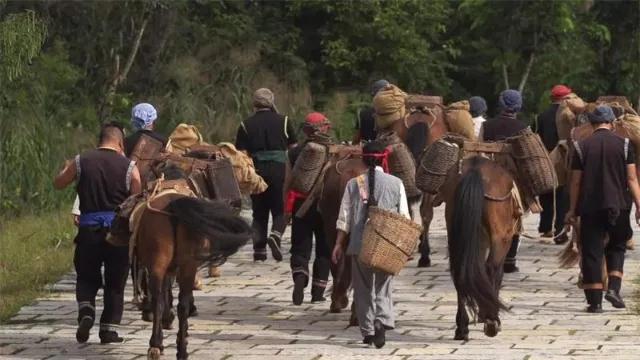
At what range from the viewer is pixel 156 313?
45.5 ft

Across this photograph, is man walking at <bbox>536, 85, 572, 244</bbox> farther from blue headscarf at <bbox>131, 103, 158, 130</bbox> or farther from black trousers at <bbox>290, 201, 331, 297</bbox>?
blue headscarf at <bbox>131, 103, 158, 130</bbox>

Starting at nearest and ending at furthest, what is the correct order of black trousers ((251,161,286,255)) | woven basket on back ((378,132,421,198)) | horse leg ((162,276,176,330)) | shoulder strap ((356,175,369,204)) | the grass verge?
horse leg ((162,276,176,330)), shoulder strap ((356,175,369,204)), woven basket on back ((378,132,421,198)), the grass verge, black trousers ((251,161,286,255))

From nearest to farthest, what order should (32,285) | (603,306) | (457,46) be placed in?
(603,306) → (32,285) → (457,46)

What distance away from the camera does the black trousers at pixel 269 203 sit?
19.9m

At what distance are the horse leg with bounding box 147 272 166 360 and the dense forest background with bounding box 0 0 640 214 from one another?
46.2 ft

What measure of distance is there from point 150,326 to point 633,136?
525 cm

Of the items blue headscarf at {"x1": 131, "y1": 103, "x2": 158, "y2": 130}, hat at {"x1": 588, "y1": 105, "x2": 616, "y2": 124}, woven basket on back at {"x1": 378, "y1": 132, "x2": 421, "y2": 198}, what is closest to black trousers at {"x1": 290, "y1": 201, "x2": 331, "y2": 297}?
woven basket on back at {"x1": 378, "y1": 132, "x2": 421, "y2": 198}

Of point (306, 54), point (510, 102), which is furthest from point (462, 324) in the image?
point (306, 54)

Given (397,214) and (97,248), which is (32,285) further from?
(397,214)

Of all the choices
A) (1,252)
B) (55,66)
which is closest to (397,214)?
(1,252)

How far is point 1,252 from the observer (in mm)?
20688

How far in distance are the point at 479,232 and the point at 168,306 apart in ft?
8.94

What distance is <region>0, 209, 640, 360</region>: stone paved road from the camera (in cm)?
1445

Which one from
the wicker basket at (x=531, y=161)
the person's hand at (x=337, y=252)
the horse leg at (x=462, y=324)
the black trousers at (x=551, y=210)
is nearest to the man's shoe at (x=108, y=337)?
the person's hand at (x=337, y=252)
